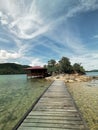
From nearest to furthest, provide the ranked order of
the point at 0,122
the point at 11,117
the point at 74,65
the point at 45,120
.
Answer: the point at 45,120 < the point at 0,122 < the point at 11,117 < the point at 74,65

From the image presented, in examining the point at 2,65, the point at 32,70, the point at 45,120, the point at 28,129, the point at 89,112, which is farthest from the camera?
the point at 2,65

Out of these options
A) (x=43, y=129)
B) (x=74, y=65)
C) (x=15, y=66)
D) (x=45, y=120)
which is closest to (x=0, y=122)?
(x=45, y=120)

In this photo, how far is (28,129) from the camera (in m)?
5.95

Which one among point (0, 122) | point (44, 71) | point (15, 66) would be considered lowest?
point (0, 122)

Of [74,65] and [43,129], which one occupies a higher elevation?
[74,65]

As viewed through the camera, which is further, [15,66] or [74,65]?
[15,66]

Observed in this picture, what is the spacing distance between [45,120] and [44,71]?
42599 mm

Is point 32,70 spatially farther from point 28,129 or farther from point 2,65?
point 2,65

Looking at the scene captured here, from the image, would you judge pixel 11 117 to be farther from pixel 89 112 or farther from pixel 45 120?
pixel 89 112

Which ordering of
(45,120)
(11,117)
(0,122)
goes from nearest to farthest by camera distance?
(45,120), (0,122), (11,117)

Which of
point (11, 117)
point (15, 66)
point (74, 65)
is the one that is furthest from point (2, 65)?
point (11, 117)

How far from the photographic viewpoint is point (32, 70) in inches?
1909

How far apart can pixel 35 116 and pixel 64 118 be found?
4.61ft

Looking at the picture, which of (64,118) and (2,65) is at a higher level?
(2,65)
